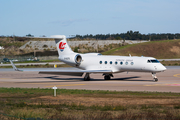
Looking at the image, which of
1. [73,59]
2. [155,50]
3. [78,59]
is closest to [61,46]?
[73,59]

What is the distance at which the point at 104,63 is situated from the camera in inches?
1160

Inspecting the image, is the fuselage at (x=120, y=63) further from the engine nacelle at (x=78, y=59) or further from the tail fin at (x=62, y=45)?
the tail fin at (x=62, y=45)

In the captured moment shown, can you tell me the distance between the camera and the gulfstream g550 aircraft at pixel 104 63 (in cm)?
2694

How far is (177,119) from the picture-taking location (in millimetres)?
9609

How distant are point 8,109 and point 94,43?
123 metres

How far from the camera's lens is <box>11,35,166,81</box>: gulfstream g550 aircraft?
26938 millimetres

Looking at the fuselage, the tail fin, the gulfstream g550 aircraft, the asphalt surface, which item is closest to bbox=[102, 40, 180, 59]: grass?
the tail fin

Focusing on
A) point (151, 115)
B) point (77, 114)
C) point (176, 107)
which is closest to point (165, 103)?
point (176, 107)

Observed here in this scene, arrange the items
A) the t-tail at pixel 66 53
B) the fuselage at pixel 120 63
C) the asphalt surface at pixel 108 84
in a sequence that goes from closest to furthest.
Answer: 1. the asphalt surface at pixel 108 84
2. the fuselage at pixel 120 63
3. the t-tail at pixel 66 53

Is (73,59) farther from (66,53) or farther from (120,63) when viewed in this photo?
(120,63)

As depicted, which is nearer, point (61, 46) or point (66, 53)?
point (66, 53)

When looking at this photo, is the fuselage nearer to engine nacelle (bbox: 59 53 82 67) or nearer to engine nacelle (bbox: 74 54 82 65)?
engine nacelle (bbox: 59 53 82 67)

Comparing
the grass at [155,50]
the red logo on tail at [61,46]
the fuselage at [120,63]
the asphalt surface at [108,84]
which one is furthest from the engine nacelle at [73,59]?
the grass at [155,50]

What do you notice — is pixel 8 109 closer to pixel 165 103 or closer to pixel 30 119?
pixel 30 119
